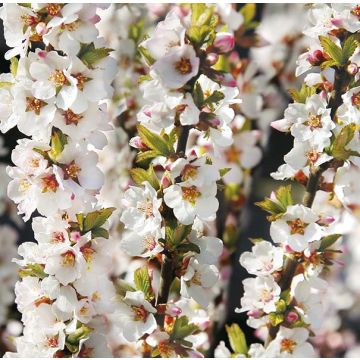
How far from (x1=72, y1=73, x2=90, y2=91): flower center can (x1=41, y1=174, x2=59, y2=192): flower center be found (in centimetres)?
10

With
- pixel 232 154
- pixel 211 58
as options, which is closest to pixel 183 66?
pixel 211 58

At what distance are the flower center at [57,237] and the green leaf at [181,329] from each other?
0.56ft

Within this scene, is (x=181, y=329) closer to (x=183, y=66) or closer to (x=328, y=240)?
(x=328, y=240)

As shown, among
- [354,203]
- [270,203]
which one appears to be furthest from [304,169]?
[354,203]

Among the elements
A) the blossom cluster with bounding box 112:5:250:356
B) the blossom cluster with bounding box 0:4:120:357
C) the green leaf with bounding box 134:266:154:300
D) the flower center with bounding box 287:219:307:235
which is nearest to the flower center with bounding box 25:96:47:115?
the blossom cluster with bounding box 0:4:120:357

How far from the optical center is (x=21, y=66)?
2.66ft

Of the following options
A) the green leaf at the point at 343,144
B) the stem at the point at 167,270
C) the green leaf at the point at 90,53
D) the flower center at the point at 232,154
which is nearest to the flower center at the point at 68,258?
the stem at the point at 167,270

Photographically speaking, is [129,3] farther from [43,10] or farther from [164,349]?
[164,349]

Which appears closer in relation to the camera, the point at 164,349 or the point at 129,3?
the point at 164,349

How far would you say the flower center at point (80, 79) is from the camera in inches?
31.3

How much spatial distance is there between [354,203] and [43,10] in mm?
484

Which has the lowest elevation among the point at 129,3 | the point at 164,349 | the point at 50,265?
the point at 164,349

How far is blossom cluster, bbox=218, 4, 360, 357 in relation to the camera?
846mm

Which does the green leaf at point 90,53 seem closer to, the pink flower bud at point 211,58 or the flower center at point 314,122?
the pink flower bud at point 211,58
